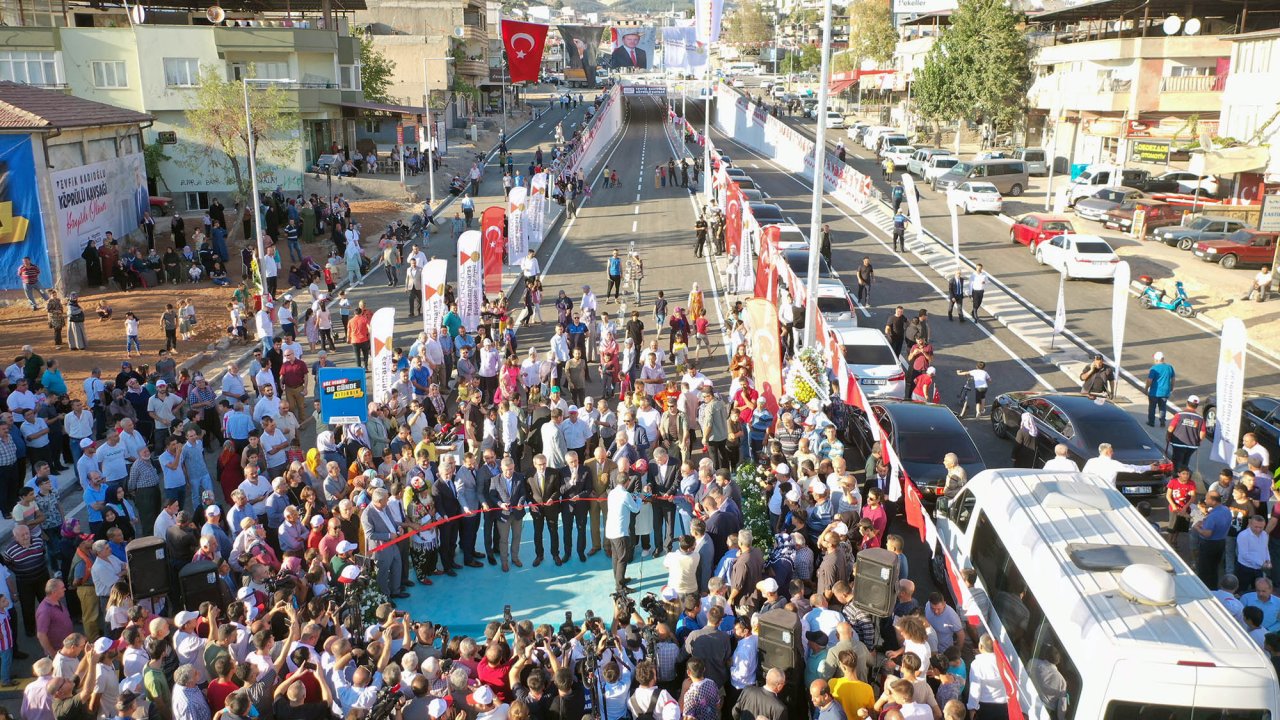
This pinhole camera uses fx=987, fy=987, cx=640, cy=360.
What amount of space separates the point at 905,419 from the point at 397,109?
46754 mm

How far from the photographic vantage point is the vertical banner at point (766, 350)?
1744 cm

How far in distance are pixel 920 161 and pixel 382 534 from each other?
4748 centimetres

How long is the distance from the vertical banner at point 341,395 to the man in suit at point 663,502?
15.6ft

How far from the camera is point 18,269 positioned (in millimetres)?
28141

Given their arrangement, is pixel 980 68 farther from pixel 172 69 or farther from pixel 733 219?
pixel 172 69

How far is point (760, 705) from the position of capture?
26.6 ft

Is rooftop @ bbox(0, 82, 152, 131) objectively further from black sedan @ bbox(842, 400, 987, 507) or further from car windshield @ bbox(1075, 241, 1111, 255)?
car windshield @ bbox(1075, 241, 1111, 255)

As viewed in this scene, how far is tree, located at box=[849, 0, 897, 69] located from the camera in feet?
293

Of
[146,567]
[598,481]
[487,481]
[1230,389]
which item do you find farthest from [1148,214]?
[146,567]

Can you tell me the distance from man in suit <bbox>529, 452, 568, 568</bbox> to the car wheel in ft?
29.8

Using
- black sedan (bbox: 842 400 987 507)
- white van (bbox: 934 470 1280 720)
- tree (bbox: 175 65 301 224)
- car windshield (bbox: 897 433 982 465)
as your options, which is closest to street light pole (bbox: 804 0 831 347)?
black sedan (bbox: 842 400 987 507)

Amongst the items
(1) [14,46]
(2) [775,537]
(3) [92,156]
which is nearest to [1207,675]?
(2) [775,537]

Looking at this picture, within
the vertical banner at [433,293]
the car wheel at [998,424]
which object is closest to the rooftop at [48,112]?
the vertical banner at [433,293]

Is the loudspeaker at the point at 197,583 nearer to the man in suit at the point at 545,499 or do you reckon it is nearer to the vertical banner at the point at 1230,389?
the man in suit at the point at 545,499
